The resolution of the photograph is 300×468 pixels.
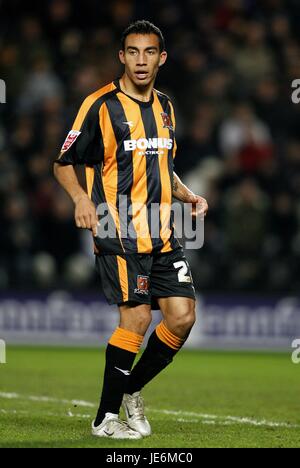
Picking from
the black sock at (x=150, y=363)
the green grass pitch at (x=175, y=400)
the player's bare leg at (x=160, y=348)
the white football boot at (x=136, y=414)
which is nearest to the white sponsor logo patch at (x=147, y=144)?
the player's bare leg at (x=160, y=348)

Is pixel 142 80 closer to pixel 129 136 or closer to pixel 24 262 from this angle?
pixel 129 136

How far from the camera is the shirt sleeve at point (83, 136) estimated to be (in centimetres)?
609

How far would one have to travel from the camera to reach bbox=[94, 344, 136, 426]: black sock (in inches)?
236

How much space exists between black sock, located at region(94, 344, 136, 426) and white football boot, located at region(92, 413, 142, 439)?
0.03m

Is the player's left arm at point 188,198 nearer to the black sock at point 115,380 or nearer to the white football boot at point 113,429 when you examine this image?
the black sock at point 115,380

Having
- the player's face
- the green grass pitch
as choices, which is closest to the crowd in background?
the green grass pitch

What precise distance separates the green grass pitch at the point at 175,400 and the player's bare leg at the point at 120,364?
0.44 ft

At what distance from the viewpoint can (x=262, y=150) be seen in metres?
13.1

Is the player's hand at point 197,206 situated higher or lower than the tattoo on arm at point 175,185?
lower

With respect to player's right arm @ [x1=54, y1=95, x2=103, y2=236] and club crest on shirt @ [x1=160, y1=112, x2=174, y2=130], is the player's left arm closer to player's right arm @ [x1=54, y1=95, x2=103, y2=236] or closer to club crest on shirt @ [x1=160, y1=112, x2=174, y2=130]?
club crest on shirt @ [x1=160, y1=112, x2=174, y2=130]

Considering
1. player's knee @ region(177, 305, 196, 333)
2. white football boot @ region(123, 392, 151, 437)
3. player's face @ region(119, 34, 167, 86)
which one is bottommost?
white football boot @ region(123, 392, 151, 437)
